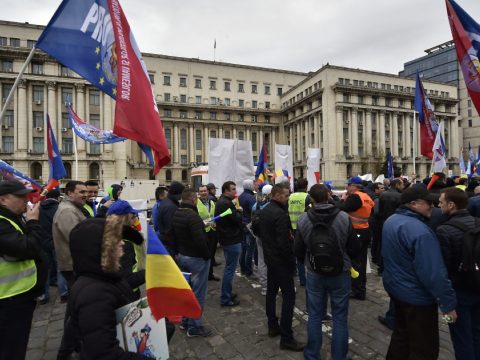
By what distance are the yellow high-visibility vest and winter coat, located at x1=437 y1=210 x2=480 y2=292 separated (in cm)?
387

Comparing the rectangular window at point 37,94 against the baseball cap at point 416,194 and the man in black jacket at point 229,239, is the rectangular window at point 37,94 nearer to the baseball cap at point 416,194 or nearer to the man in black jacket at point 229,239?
the man in black jacket at point 229,239

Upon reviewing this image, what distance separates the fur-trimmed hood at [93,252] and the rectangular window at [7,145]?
160 feet

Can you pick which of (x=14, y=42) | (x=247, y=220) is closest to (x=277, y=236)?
(x=247, y=220)

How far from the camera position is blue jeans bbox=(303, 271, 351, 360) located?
3.26 meters

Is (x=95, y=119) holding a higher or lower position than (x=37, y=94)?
lower

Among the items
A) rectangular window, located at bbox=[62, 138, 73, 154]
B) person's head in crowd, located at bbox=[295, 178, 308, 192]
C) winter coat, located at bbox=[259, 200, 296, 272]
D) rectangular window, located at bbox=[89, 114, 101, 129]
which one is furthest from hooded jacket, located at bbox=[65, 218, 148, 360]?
rectangular window, located at bbox=[89, 114, 101, 129]

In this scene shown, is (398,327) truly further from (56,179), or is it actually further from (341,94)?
(341,94)

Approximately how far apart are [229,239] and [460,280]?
3337mm

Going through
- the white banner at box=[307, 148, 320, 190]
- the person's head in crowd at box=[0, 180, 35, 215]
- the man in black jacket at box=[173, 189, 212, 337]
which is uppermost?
the white banner at box=[307, 148, 320, 190]

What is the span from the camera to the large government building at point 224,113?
41.2 metres

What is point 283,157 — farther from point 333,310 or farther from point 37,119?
point 37,119

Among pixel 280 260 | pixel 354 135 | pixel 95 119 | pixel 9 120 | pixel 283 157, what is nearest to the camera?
pixel 280 260

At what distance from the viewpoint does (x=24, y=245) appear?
2.50 meters

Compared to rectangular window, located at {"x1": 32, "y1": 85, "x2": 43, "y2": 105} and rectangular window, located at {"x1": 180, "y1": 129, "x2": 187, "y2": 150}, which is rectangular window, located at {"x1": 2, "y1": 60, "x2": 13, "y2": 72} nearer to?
rectangular window, located at {"x1": 32, "y1": 85, "x2": 43, "y2": 105}
